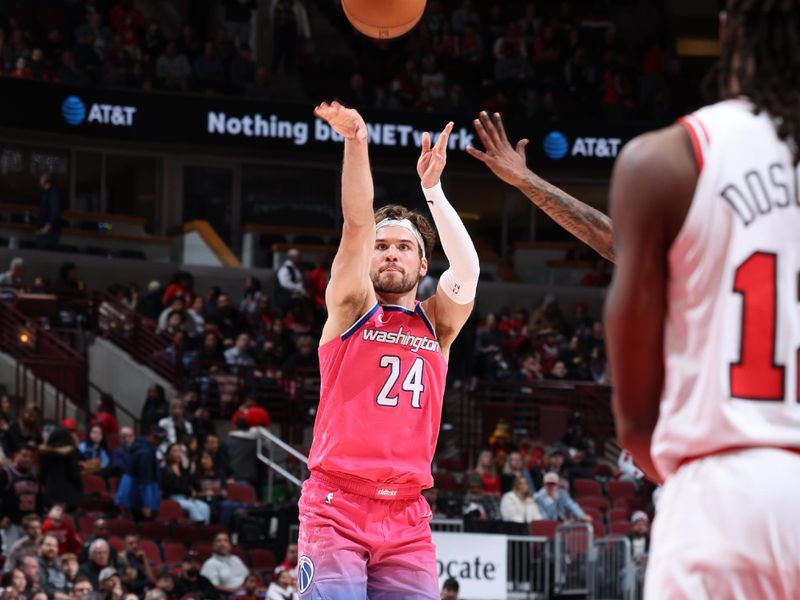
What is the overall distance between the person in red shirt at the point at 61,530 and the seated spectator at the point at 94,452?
2.79 metres

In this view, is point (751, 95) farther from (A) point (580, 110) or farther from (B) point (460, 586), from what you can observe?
(A) point (580, 110)

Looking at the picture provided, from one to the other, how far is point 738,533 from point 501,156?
306 centimetres

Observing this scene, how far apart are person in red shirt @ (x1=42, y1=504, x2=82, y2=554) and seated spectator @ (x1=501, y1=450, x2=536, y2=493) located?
6.63 m

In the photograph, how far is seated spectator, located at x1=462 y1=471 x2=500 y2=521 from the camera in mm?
18359

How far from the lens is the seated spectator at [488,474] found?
2028 cm

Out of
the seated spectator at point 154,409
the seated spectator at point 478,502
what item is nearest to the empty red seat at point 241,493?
the seated spectator at point 154,409

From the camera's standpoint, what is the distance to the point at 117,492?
1784 cm

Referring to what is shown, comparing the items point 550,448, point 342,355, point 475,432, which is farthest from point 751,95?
point 475,432

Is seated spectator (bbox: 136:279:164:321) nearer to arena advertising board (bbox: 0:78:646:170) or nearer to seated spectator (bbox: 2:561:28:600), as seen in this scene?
arena advertising board (bbox: 0:78:646:170)

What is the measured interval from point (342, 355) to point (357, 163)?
3.64 ft

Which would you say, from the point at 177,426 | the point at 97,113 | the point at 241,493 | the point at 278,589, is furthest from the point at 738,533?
the point at 97,113

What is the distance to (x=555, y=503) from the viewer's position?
19141 mm

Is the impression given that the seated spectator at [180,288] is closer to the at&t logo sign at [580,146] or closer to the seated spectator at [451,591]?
the at&t logo sign at [580,146]

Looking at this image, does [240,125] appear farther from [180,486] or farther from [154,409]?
[180,486]
